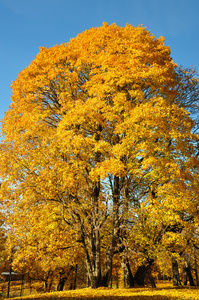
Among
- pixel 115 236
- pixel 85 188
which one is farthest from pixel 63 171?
pixel 115 236

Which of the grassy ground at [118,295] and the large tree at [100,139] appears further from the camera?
the large tree at [100,139]

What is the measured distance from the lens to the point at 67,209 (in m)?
12.8

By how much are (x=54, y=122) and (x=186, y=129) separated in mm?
8439

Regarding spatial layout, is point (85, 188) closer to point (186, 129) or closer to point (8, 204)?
point (8, 204)

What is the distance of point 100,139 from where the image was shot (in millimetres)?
13508

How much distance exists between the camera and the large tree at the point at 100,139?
1116cm

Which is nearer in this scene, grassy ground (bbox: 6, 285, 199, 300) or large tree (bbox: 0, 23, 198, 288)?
grassy ground (bbox: 6, 285, 199, 300)

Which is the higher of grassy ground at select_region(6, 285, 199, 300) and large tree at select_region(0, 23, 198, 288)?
large tree at select_region(0, 23, 198, 288)

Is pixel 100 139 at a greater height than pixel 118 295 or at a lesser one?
greater

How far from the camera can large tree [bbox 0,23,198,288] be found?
36.6 feet

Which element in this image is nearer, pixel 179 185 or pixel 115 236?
pixel 179 185

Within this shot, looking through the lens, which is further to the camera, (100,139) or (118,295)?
(100,139)

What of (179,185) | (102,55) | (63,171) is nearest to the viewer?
(179,185)

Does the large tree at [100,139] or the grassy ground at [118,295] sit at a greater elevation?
the large tree at [100,139]
